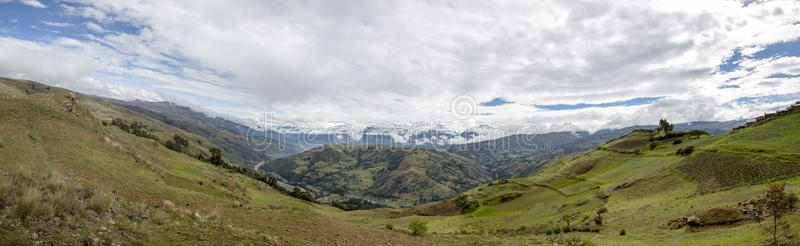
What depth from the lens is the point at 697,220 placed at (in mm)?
21922

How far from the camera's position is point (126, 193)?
2072cm

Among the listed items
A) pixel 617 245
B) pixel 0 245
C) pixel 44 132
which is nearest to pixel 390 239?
pixel 617 245

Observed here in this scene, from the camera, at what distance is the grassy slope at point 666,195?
74.6ft

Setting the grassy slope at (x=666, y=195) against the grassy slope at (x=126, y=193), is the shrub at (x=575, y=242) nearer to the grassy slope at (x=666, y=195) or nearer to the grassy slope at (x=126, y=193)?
the grassy slope at (x=666, y=195)

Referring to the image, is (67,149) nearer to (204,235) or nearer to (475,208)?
(204,235)

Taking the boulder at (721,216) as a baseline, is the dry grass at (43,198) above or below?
above

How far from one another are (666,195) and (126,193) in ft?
189

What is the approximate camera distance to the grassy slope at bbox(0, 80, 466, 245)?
1120 centimetres

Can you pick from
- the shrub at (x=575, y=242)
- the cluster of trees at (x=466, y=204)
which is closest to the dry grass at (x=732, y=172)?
the shrub at (x=575, y=242)

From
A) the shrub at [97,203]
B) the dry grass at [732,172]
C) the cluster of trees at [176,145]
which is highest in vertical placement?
the shrub at [97,203]

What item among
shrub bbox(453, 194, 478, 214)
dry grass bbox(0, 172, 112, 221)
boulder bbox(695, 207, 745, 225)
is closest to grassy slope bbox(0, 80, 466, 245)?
dry grass bbox(0, 172, 112, 221)

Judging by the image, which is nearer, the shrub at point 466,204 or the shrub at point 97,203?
the shrub at point 97,203

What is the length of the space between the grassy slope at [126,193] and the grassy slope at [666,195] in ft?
57.5

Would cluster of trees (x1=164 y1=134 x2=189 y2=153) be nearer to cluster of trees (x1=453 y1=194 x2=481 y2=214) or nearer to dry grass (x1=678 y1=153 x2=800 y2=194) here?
cluster of trees (x1=453 y1=194 x2=481 y2=214)
